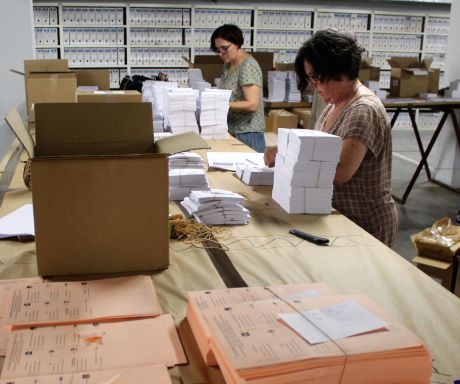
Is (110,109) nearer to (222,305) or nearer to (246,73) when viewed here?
(222,305)

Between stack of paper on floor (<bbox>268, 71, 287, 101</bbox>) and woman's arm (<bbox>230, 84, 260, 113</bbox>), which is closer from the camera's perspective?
woman's arm (<bbox>230, 84, 260, 113</bbox>)

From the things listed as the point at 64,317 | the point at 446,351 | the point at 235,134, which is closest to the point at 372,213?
the point at 446,351

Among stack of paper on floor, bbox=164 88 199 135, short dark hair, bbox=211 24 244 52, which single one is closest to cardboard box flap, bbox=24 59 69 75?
stack of paper on floor, bbox=164 88 199 135

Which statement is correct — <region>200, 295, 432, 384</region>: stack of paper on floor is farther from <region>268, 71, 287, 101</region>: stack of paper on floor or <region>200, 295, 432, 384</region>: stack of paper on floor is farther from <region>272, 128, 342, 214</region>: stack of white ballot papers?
<region>268, 71, 287, 101</region>: stack of paper on floor

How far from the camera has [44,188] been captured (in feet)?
4.11

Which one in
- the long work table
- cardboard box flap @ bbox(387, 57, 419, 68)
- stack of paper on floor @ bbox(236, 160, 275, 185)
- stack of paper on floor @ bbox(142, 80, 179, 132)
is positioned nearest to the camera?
the long work table

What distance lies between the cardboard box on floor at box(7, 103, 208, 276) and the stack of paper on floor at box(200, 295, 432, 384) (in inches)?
15.8

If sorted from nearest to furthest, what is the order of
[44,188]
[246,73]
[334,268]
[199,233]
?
[44,188]
[334,268]
[199,233]
[246,73]

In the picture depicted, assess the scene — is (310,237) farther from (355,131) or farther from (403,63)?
(403,63)

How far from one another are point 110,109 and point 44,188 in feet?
1.03

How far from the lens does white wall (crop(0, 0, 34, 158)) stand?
4.78 meters

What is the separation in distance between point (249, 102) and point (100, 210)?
7.82 feet

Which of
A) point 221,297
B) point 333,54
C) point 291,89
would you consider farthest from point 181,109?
point 291,89

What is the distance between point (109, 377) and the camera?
0.89m
